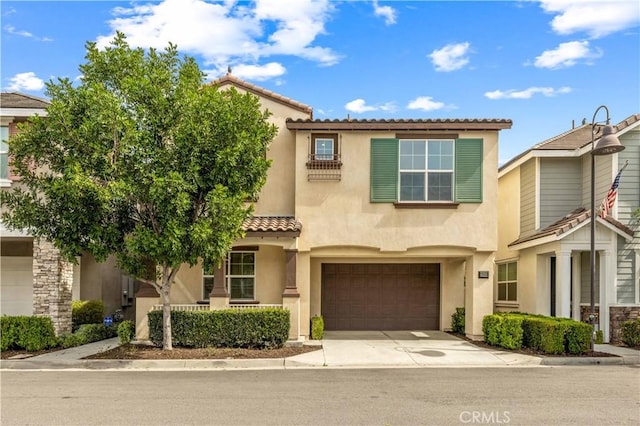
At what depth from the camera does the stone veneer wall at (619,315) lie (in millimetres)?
15211

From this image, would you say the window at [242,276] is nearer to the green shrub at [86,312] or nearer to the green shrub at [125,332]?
the green shrub at [125,332]

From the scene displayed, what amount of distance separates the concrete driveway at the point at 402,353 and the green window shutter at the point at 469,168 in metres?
4.28

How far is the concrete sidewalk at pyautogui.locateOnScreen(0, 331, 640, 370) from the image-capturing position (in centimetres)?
1205

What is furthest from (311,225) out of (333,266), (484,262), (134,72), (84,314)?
(84,314)

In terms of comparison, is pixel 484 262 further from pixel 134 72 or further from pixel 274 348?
pixel 134 72

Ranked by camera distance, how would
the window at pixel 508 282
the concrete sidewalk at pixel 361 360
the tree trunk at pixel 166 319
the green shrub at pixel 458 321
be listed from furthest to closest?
the window at pixel 508 282
the green shrub at pixel 458 321
the tree trunk at pixel 166 319
the concrete sidewalk at pixel 361 360

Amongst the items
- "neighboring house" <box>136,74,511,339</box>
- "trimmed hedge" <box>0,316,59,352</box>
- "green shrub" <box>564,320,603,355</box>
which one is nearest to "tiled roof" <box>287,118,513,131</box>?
"neighboring house" <box>136,74,511,339</box>

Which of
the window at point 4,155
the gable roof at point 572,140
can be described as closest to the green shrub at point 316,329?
the gable roof at point 572,140

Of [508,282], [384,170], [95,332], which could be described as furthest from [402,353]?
[95,332]

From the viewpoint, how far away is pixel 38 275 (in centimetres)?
1455

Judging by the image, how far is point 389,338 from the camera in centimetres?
1588

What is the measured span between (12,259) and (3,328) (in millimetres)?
3725

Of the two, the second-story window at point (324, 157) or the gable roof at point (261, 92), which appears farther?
the gable roof at point (261, 92)
